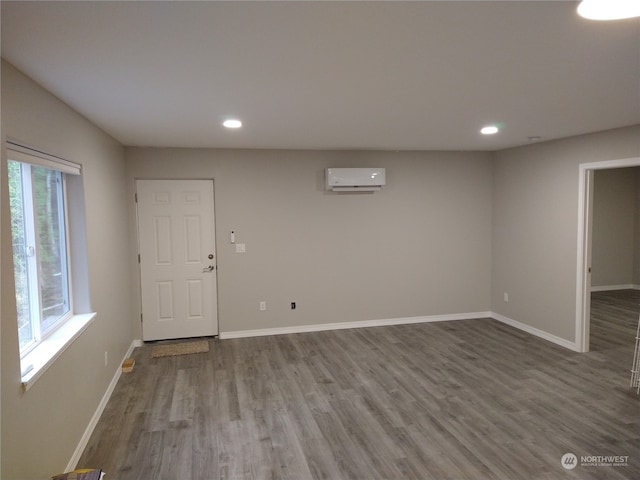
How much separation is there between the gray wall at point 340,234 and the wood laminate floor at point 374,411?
0.68 metres

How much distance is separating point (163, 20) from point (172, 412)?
2.94m

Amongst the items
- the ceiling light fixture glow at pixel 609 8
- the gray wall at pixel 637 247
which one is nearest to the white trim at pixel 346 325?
the gray wall at pixel 637 247

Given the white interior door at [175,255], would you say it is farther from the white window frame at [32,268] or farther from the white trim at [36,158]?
the white window frame at [32,268]

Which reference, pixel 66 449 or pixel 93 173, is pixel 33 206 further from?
pixel 66 449

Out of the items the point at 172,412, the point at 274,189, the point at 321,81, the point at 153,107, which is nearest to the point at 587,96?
the point at 321,81

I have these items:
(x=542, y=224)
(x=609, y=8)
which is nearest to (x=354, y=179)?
(x=542, y=224)

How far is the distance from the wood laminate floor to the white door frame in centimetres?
24

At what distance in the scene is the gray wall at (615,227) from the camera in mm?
7422

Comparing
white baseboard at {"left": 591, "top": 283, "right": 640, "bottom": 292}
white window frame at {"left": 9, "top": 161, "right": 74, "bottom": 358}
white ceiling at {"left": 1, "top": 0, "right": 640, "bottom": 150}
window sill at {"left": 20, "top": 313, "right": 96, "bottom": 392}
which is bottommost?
white baseboard at {"left": 591, "top": 283, "right": 640, "bottom": 292}

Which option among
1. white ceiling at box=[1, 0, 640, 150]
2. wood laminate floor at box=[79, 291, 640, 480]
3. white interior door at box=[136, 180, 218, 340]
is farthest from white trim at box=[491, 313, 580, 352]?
white interior door at box=[136, 180, 218, 340]

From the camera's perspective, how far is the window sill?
2079 millimetres

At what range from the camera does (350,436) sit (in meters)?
2.99

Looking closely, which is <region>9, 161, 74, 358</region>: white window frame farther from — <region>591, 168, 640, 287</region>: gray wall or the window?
<region>591, 168, 640, 287</region>: gray wall

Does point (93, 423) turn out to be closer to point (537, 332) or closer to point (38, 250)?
point (38, 250)
